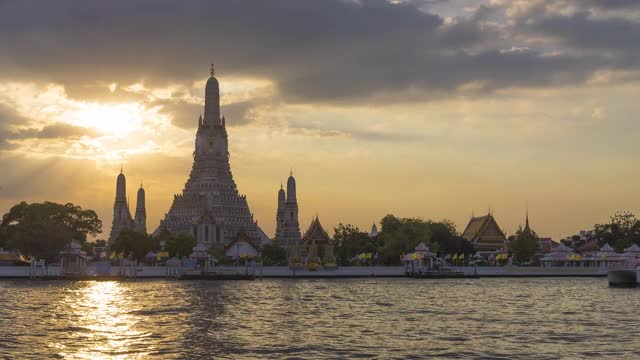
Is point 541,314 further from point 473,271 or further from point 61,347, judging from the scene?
point 473,271

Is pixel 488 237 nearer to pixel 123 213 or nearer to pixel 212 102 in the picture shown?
pixel 212 102

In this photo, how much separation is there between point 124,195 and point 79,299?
110 metres

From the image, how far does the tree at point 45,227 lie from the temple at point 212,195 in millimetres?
26601

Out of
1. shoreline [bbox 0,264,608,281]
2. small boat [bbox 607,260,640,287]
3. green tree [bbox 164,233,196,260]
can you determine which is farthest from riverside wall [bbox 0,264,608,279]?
small boat [bbox 607,260,640,287]

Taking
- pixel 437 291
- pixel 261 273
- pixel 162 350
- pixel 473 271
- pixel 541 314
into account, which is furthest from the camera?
pixel 473 271

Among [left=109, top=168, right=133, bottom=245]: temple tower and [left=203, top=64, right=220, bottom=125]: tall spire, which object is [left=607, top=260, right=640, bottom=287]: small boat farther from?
[left=109, top=168, right=133, bottom=245]: temple tower

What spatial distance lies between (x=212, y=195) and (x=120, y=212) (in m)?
25.4

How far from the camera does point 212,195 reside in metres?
161

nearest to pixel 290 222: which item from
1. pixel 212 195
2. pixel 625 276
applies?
pixel 212 195

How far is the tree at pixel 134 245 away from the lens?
131125 millimetres

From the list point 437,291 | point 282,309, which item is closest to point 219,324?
point 282,309

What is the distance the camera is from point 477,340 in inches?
1738

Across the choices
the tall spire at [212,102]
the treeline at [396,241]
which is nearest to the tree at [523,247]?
the treeline at [396,241]

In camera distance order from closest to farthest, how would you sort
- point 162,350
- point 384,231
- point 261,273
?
point 162,350 → point 261,273 → point 384,231
